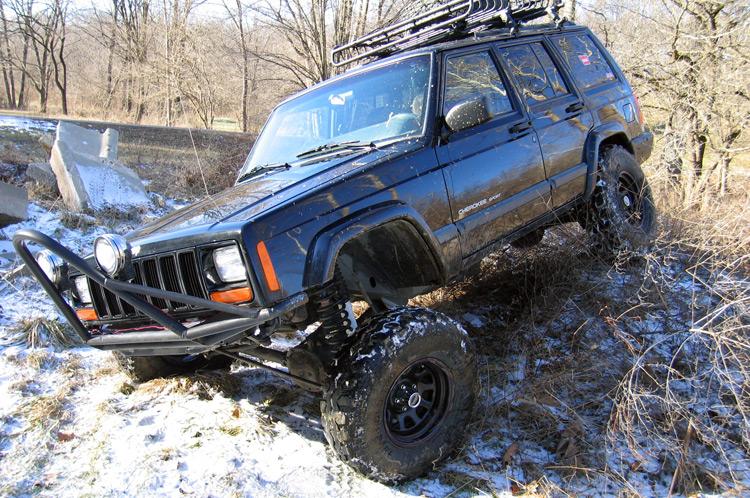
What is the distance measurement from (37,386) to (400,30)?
378 cm

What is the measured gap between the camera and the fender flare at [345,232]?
2385 mm

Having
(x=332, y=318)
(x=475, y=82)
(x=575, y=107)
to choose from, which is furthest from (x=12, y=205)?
(x=575, y=107)

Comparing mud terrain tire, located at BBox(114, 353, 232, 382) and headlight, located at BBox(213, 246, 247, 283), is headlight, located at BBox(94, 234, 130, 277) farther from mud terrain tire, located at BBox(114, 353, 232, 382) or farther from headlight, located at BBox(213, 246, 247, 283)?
mud terrain tire, located at BBox(114, 353, 232, 382)

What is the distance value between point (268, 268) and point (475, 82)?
2068 millimetres

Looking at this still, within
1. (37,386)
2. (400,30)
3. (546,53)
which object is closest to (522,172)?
(546,53)

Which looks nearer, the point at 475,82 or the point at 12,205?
the point at 475,82

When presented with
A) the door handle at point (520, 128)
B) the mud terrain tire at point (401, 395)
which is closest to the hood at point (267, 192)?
the mud terrain tire at point (401, 395)

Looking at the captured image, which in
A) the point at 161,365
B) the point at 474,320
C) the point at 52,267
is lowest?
the point at 474,320

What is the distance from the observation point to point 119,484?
8.51ft

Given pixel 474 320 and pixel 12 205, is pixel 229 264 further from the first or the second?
pixel 12 205

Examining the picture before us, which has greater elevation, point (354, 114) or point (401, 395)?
point (354, 114)

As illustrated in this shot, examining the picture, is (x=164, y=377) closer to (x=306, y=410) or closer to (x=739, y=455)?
(x=306, y=410)

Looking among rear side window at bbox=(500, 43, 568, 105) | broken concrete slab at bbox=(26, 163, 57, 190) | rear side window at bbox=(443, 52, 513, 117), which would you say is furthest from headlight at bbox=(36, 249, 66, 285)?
broken concrete slab at bbox=(26, 163, 57, 190)

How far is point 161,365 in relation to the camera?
3.56 meters
